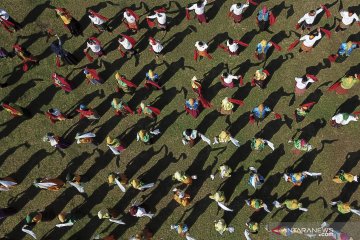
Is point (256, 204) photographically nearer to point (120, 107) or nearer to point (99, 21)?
point (120, 107)

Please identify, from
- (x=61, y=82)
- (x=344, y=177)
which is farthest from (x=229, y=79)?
(x=61, y=82)

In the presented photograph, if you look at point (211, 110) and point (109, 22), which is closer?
point (211, 110)

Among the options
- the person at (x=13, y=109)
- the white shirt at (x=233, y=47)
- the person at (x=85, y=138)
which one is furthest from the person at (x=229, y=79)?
the person at (x=13, y=109)

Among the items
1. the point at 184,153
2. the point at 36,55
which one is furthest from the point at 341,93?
the point at 36,55

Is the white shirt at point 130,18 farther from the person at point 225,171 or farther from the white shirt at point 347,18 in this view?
the white shirt at point 347,18

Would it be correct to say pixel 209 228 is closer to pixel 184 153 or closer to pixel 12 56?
pixel 184 153
